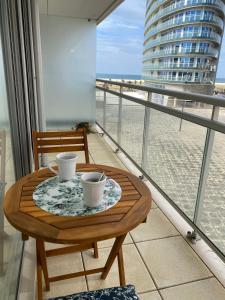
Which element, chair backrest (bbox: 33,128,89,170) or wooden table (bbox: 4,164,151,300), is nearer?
wooden table (bbox: 4,164,151,300)

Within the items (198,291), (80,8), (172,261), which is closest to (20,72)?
(172,261)

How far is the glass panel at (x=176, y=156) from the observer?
68.6 inches

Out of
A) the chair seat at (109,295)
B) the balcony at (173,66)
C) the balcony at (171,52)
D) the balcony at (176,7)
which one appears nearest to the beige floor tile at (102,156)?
the chair seat at (109,295)

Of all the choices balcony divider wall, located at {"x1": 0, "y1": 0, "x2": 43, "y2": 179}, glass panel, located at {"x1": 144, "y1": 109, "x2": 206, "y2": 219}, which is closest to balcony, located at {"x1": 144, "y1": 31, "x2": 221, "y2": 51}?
balcony divider wall, located at {"x1": 0, "y1": 0, "x2": 43, "y2": 179}

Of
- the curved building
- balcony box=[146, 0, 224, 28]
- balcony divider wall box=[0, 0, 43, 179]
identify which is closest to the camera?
balcony divider wall box=[0, 0, 43, 179]

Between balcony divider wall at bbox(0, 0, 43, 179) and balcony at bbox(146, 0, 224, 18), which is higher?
balcony at bbox(146, 0, 224, 18)

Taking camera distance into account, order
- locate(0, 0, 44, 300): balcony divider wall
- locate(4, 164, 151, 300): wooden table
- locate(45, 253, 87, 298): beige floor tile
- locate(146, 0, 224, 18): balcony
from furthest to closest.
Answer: locate(146, 0, 224, 18): balcony
locate(45, 253, 87, 298): beige floor tile
locate(0, 0, 44, 300): balcony divider wall
locate(4, 164, 151, 300): wooden table

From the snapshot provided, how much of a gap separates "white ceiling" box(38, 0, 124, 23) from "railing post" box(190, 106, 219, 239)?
127 inches

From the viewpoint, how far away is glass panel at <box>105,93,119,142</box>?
148 inches

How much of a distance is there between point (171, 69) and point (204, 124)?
7692 mm

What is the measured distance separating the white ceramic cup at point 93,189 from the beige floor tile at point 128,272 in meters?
0.82

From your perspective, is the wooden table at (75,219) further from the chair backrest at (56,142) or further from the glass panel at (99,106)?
the glass panel at (99,106)

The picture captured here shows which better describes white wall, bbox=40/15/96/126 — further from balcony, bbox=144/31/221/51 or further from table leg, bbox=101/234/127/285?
balcony, bbox=144/31/221/51

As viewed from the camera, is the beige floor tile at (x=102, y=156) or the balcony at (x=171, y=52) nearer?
the beige floor tile at (x=102, y=156)
